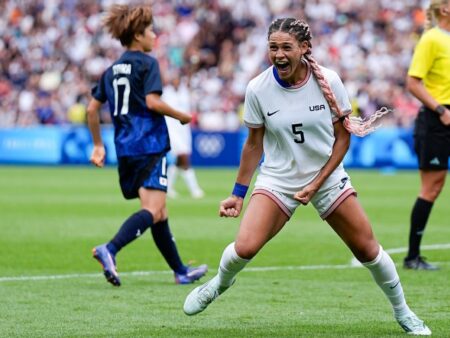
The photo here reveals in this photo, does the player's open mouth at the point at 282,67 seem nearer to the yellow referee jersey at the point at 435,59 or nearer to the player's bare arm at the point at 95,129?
the player's bare arm at the point at 95,129

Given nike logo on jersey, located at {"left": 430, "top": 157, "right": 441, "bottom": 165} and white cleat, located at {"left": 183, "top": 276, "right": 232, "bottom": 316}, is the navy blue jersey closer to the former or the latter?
white cleat, located at {"left": 183, "top": 276, "right": 232, "bottom": 316}

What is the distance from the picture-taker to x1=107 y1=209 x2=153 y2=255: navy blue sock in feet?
29.1

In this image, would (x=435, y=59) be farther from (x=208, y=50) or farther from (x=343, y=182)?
(x=208, y=50)

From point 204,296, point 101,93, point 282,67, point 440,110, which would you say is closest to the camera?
point 282,67

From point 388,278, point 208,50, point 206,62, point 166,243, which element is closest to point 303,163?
point 388,278

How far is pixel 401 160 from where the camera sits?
28.8m

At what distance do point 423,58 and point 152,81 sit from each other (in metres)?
2.51

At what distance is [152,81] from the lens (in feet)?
29.6

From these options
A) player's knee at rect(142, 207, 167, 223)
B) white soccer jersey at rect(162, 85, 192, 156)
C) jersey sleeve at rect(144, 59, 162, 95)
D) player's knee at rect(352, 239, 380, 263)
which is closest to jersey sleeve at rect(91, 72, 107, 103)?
jersey sleeve at rect(144, 59, 162, 95)

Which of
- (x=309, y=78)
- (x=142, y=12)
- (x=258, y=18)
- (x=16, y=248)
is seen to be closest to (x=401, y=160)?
(x=258, y=18)

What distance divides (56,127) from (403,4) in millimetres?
11234

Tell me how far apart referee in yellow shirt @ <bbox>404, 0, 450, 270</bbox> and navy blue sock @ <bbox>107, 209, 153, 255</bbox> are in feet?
8.42

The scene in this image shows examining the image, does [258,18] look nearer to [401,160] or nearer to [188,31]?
[188,31]

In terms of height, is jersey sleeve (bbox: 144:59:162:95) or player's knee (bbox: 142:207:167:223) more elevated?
jersey sleeve (bbox: 144:59:162:95)
